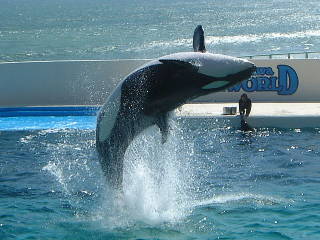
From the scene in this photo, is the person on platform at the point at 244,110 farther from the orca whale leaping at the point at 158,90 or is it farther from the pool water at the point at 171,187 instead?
the orca whale leaping at the point at 158,90

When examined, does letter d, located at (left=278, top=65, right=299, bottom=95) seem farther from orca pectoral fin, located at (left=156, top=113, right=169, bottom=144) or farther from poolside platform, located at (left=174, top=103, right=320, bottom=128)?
orca pectoral fin, located at (left=156, top=113, right=169, bottom=144)

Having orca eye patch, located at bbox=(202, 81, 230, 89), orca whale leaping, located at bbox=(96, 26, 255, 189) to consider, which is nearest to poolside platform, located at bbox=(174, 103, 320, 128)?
orca whale leaping, located at bbox=(96, 26, 255, 189)

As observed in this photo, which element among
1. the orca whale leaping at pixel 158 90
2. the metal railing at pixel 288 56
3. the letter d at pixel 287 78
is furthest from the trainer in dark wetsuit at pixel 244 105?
the orca whale leaping at pixel 158 90

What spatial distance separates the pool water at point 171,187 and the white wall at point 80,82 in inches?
104

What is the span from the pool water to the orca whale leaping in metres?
1.11

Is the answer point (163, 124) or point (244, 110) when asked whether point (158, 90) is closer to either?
point (163, 124)

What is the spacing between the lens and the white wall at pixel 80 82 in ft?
59.1

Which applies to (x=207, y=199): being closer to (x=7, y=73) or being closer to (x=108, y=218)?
(x=108, y=218)

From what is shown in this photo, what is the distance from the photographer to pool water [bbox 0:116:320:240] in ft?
30.3

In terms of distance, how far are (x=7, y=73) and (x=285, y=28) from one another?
5266 cm

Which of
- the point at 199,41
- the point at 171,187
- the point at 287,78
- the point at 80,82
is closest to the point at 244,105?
the point at 287,78

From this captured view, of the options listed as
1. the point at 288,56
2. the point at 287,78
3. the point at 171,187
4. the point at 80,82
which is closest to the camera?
the point at 171,187

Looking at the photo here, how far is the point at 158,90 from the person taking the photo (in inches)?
302

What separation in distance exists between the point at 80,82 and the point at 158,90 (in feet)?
35.4
